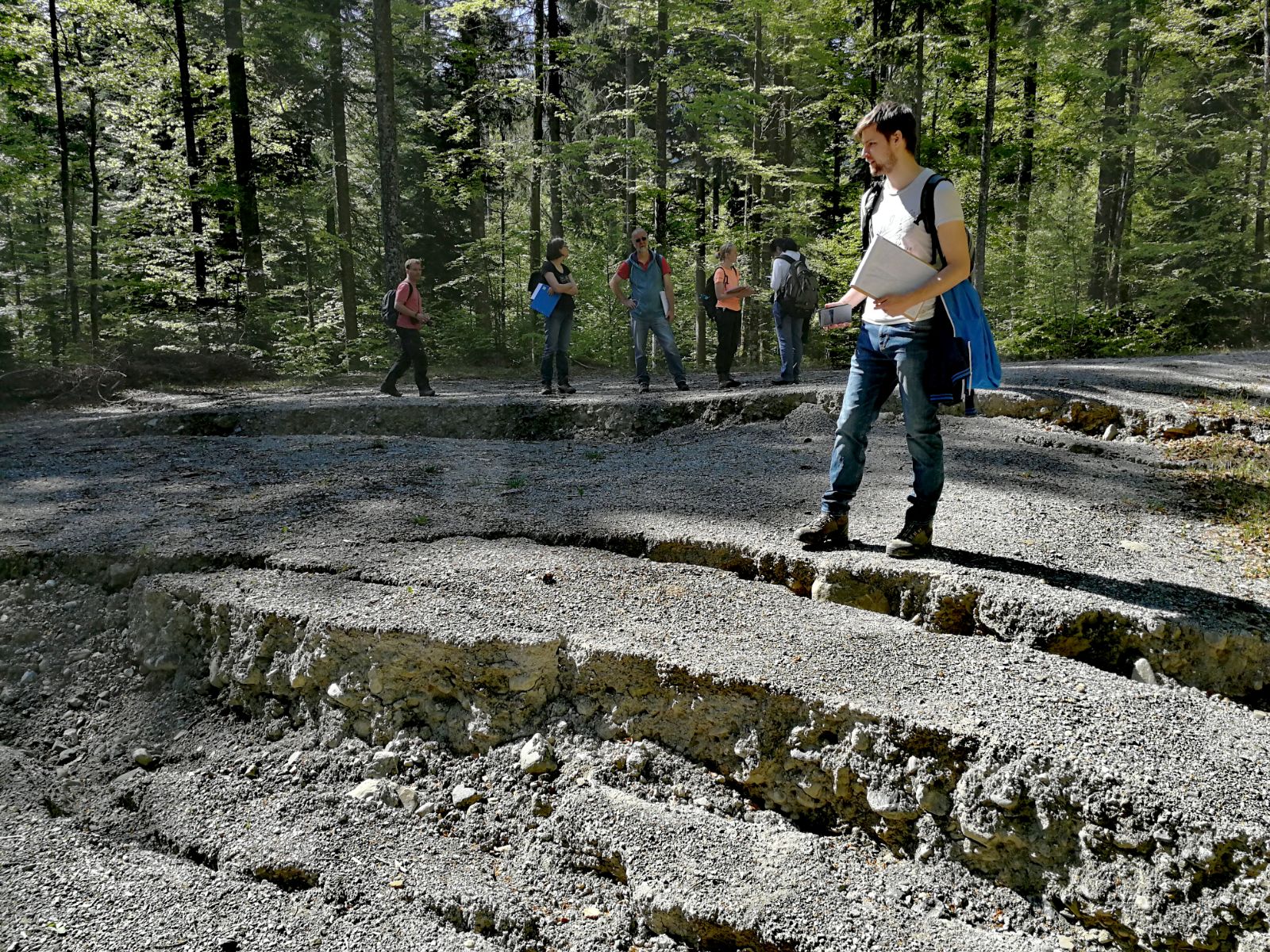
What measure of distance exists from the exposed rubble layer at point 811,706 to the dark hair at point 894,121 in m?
2.37

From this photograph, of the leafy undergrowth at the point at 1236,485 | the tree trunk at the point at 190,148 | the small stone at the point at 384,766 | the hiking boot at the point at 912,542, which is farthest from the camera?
the tree trunk at the point at 190,148

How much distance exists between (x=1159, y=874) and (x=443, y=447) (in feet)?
21.8

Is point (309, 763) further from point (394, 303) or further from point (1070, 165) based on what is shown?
point (1070, 165)

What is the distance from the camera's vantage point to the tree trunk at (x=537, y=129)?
645 inches

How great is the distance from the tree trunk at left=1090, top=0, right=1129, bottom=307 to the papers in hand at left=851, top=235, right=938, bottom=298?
48.3 ft

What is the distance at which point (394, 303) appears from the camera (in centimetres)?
1006

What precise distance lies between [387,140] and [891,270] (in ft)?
44.8

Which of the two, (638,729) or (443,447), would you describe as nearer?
(638,729)

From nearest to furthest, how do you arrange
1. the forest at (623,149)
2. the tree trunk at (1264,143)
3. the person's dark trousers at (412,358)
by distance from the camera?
the person's dark trousers at (412,358)
the tree trunk at (1264,143)
the forest at (623,149)

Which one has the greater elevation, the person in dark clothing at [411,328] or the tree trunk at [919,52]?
the tree trunk at [919,52]

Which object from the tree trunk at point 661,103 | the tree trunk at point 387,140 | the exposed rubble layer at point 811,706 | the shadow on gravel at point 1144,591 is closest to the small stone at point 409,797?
the exposed rubble layer at point 811,706

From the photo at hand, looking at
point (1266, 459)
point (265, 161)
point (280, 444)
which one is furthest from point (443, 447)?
point (265, 161)

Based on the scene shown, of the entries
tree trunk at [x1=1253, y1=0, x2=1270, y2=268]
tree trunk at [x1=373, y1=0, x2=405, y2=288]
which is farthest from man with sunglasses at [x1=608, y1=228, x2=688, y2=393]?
tree trunk at [x1=1253, y1=0, x2=1270, y2=268]

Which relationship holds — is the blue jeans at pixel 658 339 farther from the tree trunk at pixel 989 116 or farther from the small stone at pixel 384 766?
the small stone at pixel 384 766
